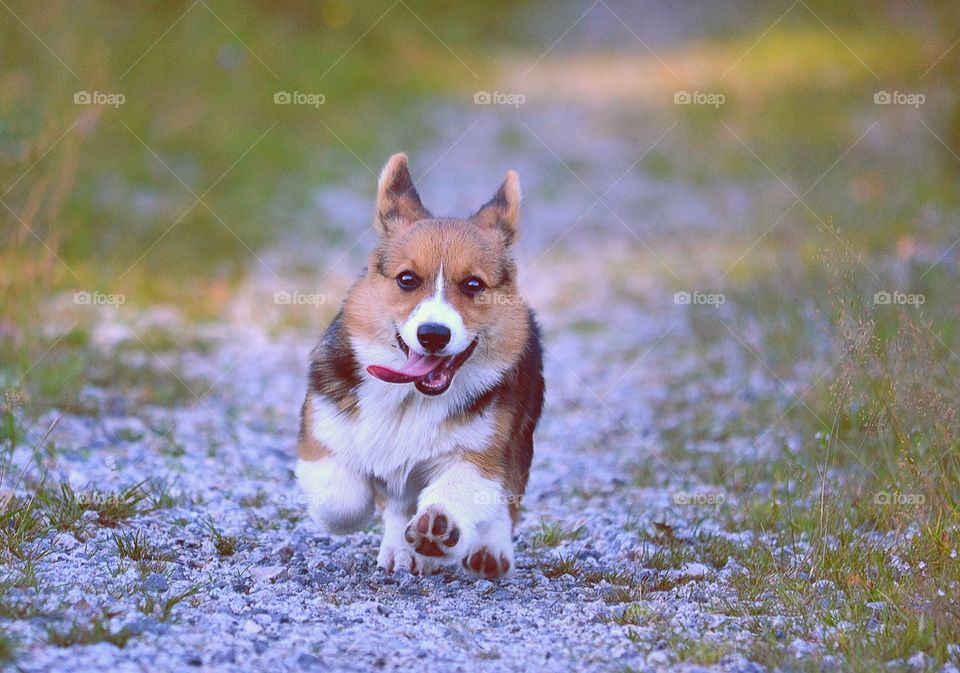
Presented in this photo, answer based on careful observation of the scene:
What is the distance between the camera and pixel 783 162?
15.8 metres

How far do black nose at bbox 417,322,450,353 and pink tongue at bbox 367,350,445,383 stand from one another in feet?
0.44

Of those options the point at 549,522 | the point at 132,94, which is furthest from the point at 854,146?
the point at 549,522

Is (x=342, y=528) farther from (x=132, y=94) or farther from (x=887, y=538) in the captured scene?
(x=132, y=94)

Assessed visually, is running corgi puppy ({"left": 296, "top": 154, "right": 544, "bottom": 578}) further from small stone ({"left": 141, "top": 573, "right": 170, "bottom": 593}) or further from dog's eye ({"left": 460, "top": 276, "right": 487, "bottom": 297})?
small stone ({"left": 141, "top": 573, "right": 170, "bottom": 593})

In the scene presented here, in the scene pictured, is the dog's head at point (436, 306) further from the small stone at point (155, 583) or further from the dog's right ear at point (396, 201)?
the small stone at point (155, 583)

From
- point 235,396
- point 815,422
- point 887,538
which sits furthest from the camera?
point 235,396

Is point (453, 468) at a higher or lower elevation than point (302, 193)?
lower

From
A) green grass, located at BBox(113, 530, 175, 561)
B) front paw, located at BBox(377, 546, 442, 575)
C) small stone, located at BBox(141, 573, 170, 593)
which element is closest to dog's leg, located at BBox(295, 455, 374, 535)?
front paw, located at BBox(377, 546, 442, 575)

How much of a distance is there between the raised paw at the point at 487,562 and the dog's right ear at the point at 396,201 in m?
1.54

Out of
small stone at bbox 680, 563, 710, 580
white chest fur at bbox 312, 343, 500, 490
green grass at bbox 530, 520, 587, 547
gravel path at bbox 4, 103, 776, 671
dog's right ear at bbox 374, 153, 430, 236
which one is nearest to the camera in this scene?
gravel path at bbox 4, 103, 776, 671

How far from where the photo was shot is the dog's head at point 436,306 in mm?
4781

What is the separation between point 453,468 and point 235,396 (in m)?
3.74

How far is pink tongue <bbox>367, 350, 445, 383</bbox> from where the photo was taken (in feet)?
15.7

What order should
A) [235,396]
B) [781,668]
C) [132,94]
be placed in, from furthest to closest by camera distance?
[132,94] → [235,396] → [781,668]
